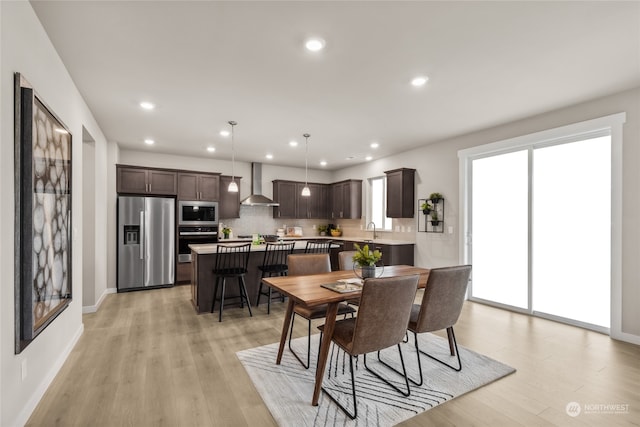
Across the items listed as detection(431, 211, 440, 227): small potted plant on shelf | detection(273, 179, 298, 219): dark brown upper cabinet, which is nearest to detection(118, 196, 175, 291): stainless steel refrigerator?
detection(273, 179, 298, 219): dark brown upper cabinet

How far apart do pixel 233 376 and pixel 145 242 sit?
12.8 ft

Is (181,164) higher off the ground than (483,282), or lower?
higher

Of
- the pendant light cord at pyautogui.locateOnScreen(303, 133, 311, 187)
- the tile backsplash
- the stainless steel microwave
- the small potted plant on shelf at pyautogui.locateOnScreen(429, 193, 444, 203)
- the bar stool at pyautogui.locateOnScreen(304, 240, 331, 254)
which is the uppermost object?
the pendant light cord at pyautogui.locateOnScreen(303, 133, 311, 187)

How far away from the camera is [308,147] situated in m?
5.88

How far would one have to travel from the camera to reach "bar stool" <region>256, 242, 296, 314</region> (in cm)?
458

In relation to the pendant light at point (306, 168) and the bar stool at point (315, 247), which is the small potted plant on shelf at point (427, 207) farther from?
the pendant light at point (306, 168)

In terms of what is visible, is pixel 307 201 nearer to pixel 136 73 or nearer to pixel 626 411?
pixel 136 73

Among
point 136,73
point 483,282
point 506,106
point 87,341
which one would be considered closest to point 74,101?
point 136,73

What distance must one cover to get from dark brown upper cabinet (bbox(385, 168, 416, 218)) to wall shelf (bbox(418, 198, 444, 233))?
0.21 m

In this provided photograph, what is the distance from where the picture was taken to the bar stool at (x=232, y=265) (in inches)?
166

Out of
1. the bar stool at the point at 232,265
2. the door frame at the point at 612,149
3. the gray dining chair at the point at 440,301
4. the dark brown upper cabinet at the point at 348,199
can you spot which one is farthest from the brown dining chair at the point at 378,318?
the dark brown upper cabinet at the point at 348,199

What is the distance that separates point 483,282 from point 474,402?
3.01 metres

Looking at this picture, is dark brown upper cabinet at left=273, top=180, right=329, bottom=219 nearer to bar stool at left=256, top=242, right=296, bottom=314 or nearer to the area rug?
bar stool at left=256, top=242, right=296, bottom=314

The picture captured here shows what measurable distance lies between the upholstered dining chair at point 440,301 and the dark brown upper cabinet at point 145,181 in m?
5.14
